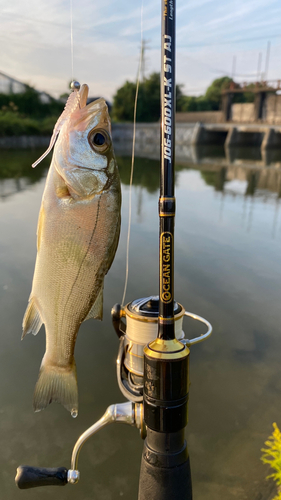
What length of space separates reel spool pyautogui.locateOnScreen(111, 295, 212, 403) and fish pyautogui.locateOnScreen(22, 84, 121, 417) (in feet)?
1.63

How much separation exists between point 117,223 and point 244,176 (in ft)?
43.3

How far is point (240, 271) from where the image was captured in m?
4.90

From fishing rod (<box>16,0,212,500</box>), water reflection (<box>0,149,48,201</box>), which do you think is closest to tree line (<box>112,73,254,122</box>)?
water reflection (<box>0,149,48,201</box>)

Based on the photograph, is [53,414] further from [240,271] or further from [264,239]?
[264,239]

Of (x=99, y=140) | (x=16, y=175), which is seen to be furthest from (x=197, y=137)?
(x=99, y=140)

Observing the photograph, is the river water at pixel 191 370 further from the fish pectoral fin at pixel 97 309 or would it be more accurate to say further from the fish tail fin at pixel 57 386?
the fish pectoral fin at pixel 97 309

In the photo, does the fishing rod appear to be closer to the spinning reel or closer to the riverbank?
the spinning reel

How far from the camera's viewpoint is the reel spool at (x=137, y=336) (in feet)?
5.15

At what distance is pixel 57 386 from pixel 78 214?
546mm

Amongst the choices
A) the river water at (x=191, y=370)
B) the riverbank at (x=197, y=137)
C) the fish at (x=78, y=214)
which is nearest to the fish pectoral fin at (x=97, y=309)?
the fish at (x=78, y=214)

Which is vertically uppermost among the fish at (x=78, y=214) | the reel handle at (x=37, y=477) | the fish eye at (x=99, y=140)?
the fish eye at (x=99, y=140)

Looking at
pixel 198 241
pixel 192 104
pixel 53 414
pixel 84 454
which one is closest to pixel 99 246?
pixel 84 454

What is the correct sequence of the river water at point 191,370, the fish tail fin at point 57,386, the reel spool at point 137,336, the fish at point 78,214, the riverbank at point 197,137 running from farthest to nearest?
the riverbank at point 197,137 → the river water at point 191,370 → the reel spool at point 137,336 → the fish tail fin at point 57,386 → the fish at point 78,214

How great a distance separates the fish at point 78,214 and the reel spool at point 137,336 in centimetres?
50
